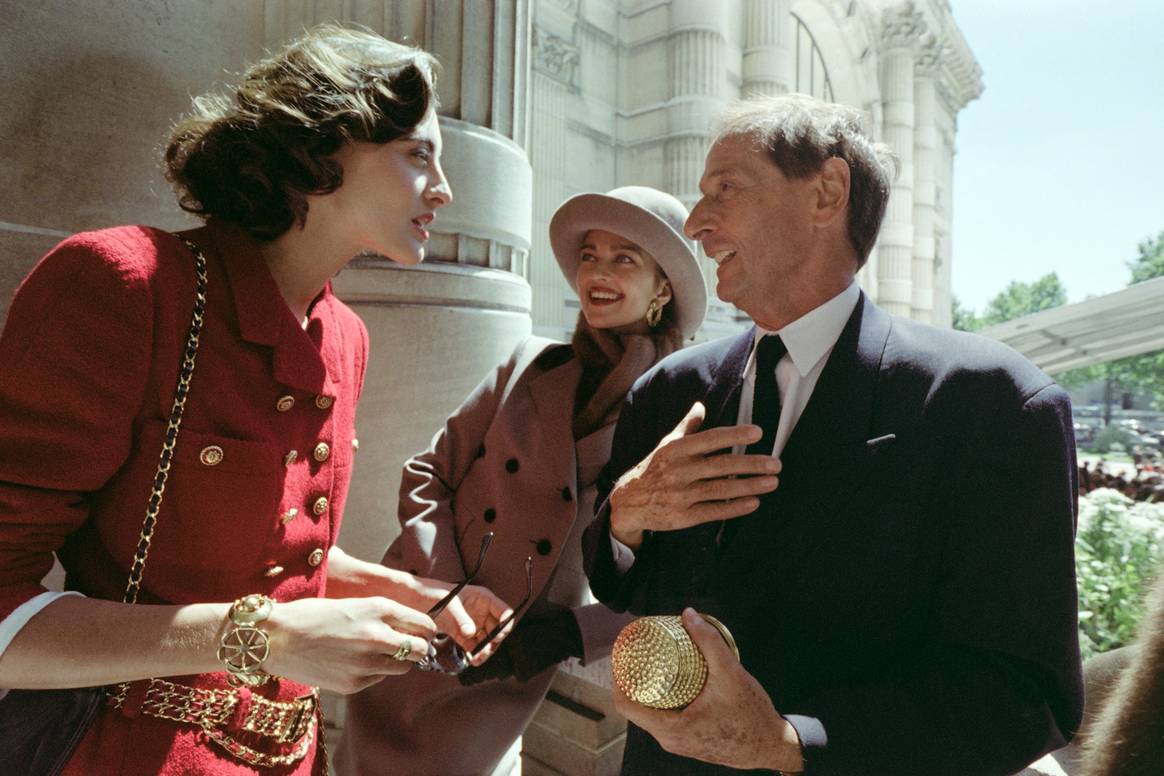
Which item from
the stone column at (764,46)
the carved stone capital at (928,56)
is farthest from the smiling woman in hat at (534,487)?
the carved stone capital at (928,56)

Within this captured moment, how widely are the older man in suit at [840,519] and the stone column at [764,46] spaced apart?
39.0 ft

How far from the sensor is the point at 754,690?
3.34 ft

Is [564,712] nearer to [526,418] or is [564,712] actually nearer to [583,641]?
[583,641]

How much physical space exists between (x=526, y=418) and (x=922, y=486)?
127 centimetres

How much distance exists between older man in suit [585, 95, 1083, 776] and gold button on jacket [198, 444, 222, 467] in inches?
29.3

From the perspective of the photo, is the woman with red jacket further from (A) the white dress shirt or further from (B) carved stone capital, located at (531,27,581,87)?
(B) carved stone capital, located at (531,27,581,87)

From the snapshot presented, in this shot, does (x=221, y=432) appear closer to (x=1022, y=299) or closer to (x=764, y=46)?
(x=764, y=46)

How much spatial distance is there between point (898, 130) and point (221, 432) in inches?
755

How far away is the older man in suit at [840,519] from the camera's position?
3.34 ft

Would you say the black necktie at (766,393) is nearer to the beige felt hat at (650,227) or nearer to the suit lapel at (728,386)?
the suit lapel at (728,386)

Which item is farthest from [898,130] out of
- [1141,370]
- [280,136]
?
[1141,370]

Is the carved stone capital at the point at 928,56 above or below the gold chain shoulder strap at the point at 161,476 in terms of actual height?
above

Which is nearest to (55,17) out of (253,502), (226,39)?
(226,39)

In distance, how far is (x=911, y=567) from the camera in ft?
3.71
